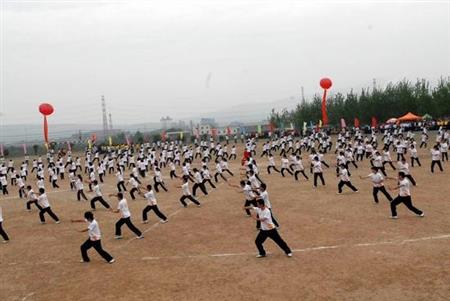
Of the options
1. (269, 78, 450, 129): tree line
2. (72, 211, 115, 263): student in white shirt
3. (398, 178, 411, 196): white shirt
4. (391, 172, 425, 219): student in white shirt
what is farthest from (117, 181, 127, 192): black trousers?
(269, 78, 450, 129): tree line

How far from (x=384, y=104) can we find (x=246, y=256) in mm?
47583

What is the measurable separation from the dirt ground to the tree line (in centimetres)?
3387

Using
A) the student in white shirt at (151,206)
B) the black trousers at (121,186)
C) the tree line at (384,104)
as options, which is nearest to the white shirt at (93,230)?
→ the student in white shirt at (151,206)

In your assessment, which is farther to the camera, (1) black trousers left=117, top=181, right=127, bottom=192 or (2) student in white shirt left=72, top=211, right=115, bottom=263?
(1) black trousers left=117, top=181, right=127, bottom=192

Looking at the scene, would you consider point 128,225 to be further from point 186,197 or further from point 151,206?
point 186,197

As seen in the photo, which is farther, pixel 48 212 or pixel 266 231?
pixel 48 212

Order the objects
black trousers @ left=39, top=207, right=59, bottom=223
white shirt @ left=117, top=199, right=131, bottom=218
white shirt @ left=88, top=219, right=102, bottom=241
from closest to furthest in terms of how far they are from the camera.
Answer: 1. white shirt @ left=88, top=219, right=102, bottom=241
2. white shirt @ left=117, top=199, right=131, bottom=218
3. black trousers @ left=39, top=207, right=59, bottom=223

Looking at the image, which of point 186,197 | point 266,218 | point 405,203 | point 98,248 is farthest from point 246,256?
point 186,197

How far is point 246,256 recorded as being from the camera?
36.1ft

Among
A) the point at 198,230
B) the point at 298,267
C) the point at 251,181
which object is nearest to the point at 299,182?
the point at 251,181

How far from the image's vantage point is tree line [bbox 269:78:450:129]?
4841 centimetres

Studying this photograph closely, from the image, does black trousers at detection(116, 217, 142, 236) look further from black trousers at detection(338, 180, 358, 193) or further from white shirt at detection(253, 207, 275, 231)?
black trousers at detection(338, 180, 358, 193)

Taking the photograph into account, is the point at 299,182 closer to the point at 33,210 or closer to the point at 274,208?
the point at 274,208

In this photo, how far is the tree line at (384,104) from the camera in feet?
159
